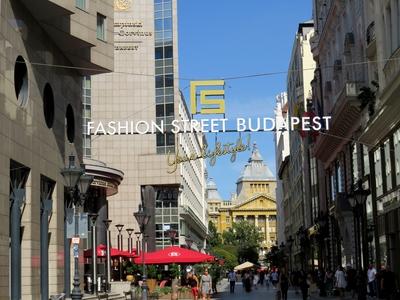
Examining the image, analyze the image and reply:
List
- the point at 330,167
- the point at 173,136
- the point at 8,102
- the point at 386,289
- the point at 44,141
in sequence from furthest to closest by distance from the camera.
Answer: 1. the point at 173,136
2. the point at 330,167
3. the point at 386,289
4. the point at 44,141
5. the point at 8,102

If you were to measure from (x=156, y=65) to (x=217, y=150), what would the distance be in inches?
1914

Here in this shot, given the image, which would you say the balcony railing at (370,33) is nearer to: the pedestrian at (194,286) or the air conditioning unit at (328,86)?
the pedestrian at (194,286)

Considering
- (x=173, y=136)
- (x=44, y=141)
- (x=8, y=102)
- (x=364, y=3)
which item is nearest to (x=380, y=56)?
(x=364, y=3)

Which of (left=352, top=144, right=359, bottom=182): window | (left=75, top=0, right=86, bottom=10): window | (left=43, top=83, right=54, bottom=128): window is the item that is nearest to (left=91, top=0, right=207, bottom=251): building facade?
(left=352, top=144, right=359, bottom=182): window

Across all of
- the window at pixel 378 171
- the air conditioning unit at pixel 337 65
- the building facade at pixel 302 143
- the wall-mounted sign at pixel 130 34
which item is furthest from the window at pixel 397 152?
the wall-mounted sign at pixel 130 34

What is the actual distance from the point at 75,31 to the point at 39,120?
395cm

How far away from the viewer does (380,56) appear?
37.6m

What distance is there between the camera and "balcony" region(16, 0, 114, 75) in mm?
28047

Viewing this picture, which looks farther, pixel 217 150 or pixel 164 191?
pixel 164 191

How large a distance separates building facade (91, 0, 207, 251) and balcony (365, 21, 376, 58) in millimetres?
47585

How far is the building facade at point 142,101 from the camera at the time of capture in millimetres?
88125

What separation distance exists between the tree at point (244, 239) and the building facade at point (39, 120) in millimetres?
140468

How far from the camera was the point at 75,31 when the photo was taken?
3088 centimetres

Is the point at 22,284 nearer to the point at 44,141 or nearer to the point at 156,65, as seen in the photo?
the point at 44,141
